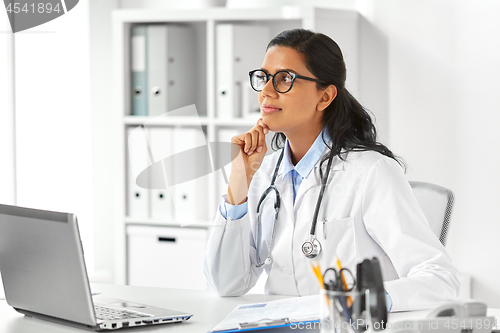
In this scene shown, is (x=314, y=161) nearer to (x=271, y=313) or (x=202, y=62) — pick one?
(x=271, y=313)

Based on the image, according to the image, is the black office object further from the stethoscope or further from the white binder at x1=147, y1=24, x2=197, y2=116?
the white binder at x1=147, y1=24, x2=197, y2=116

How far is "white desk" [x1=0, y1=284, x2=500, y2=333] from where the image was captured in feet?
3.85

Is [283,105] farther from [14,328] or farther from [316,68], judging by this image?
[14,328]

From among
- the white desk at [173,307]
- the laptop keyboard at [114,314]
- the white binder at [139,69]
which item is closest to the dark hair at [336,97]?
the white desk at [173,307]

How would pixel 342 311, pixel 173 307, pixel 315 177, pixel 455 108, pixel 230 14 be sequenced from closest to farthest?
pixel 342 311 → pixel 173 307 → pixel 315 177 → pixel 455 108 → pixel 230 14

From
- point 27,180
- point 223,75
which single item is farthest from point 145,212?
point 223,75

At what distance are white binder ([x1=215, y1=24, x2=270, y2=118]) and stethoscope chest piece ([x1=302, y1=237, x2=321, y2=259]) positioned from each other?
56.8 inches

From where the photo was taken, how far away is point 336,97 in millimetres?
1675

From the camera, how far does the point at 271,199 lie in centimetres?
165

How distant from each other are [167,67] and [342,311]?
2.21 metres

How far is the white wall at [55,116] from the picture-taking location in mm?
2869

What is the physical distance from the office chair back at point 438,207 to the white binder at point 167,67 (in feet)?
5.49

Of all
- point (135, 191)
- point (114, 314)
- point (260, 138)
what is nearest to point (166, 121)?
point (135, 191)

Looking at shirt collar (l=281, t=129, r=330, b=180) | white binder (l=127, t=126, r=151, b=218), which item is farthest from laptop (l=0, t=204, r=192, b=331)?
white binder (l=127, t=126, r=151, b=218)
